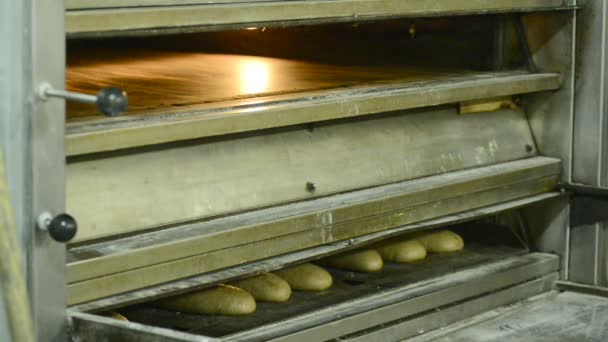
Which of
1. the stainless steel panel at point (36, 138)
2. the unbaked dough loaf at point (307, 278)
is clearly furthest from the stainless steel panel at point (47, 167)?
the unbaked dough loaf at point (307, 278)

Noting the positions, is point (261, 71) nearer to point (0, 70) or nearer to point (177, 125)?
point (177, 125)

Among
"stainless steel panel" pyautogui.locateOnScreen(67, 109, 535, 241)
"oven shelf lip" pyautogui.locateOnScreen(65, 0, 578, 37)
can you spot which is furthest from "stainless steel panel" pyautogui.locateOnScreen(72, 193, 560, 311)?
"oven shelf lip" pyautogui.locateOnScreen(65, 0, 578, 37)

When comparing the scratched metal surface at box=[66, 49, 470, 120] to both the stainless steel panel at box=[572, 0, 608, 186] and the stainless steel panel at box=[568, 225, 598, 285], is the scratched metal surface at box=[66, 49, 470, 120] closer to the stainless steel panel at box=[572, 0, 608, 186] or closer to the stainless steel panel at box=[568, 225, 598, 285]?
the stainless steel panel at box=[572, 0, 608, 186]

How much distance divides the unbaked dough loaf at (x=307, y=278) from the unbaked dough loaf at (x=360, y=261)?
17 cm

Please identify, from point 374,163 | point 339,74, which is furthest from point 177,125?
point 339,74

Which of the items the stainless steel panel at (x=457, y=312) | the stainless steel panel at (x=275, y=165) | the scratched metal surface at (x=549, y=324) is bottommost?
the scratched metal surface at (x=549, y=324)

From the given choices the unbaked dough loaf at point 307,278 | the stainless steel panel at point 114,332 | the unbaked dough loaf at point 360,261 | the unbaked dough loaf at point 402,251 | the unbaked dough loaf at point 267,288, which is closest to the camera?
the stainless steel panel at point 114,332

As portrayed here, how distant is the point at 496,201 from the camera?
303cm

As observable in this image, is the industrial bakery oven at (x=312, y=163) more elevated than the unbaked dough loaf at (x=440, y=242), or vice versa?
the industrial bakery oven at (x=312, y=163)

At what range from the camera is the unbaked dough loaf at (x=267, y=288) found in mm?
2668

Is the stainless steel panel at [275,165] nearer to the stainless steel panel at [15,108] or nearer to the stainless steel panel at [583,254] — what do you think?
the stainless steel panel at [15,108]

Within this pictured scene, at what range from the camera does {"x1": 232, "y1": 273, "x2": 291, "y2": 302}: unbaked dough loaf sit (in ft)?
8.75

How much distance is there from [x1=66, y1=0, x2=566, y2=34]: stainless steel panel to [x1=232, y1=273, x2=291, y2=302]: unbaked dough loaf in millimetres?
691

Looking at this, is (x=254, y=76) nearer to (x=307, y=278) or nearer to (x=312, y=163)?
(x=312, y=163)
